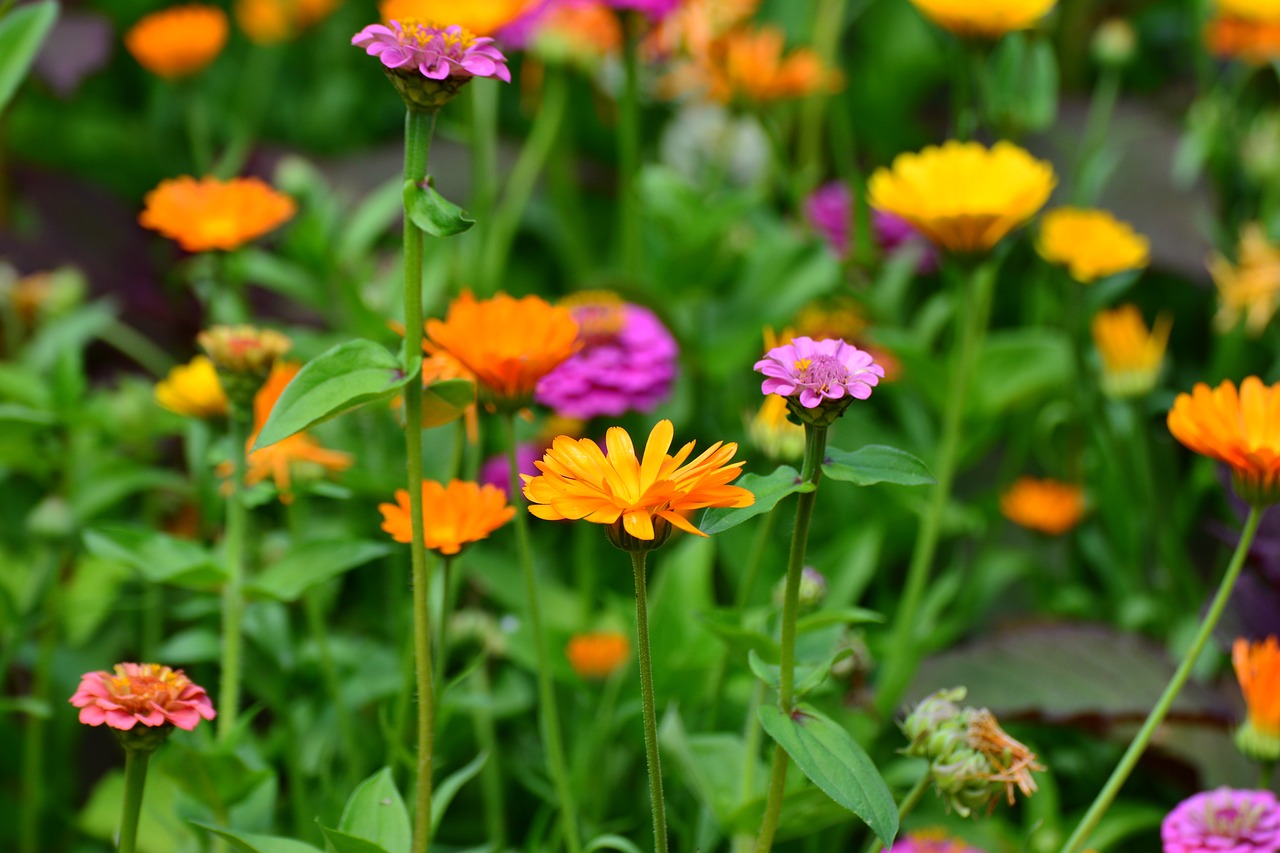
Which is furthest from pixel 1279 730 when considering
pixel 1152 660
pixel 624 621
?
pixel 624 621

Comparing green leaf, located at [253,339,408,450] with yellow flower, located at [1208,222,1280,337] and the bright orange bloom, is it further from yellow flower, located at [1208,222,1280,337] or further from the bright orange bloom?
yellow flower, located at [1208,222,1280,337]

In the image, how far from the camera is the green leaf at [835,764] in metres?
0.36

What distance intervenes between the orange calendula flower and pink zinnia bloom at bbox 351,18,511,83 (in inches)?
20.9

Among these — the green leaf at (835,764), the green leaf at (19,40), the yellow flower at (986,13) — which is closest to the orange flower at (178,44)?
the green leaf at (19,40)

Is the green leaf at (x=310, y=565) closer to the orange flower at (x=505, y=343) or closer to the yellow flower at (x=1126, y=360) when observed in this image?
the orange flower at (x=505, y=343)

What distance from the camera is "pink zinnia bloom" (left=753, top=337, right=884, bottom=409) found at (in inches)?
13.9

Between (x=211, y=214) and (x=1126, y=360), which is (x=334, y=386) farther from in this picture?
(x=1126, y=360)

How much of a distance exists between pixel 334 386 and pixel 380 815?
153mm


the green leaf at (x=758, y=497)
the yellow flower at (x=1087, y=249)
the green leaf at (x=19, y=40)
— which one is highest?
the green leaf at (x=19, y=40)

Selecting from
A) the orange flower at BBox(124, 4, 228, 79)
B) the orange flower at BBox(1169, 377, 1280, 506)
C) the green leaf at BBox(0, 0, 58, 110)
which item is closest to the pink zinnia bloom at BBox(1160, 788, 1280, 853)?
the orange flower at BBox(1169, 377, 1280, 506)

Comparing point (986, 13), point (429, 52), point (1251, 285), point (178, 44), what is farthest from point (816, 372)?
point (178, 44)

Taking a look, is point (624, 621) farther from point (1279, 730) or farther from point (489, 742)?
point (1279, 730)

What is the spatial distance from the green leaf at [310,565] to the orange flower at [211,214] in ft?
0.45

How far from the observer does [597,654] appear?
2.13 ft
